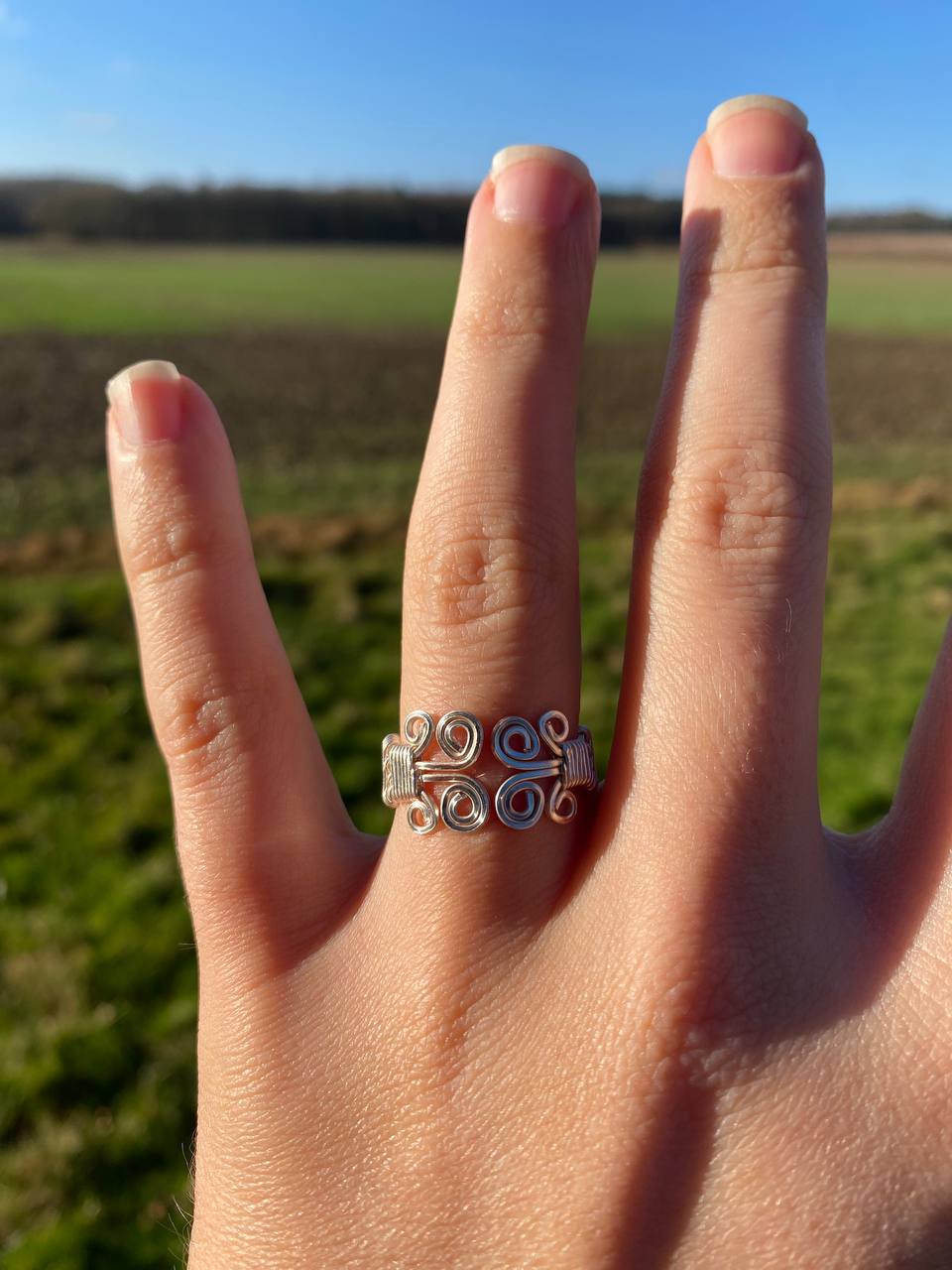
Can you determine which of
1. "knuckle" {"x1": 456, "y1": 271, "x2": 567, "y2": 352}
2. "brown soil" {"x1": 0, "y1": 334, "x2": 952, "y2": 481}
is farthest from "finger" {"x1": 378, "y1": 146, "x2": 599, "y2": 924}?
"brown soil" {"x1": 0, "y1": 334, "x2": 952, "y2": 481}

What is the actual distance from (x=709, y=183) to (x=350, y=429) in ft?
46.4

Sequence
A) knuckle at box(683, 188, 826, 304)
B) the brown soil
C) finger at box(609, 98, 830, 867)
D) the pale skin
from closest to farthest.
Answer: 1. the pale skin
2. finger at box(609, 98, 830, 867)
3. knuckle at box(683, 188, 826, 304)
4. the brown soil

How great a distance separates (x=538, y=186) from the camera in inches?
58.8

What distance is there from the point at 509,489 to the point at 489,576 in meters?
0.14

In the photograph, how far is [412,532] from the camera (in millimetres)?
1554

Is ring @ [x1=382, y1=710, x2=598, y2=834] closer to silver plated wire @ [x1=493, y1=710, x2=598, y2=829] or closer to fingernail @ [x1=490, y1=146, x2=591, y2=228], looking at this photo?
silver plated wire @ [x1=493, y1=710, x2=598, y2=829]

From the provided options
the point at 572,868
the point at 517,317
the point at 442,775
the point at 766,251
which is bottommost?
the point at 572,868

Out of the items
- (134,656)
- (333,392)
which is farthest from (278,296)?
(134,656)

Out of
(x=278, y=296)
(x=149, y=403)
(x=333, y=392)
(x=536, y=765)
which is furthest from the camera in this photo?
(x=278, y=296)

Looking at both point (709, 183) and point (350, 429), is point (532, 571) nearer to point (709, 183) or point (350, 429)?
point (709, 183)

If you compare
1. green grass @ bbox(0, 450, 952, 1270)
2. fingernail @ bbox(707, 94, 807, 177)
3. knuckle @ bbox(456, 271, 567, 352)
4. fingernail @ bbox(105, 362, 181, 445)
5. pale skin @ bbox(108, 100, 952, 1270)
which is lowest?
green grass @ bbox(0, 450, 952, 1270)

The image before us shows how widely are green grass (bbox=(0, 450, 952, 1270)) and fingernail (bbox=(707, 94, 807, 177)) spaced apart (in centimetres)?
257

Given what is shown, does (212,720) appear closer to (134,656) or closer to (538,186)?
(538,186)

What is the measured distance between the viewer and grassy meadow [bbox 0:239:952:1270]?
9.40ft
